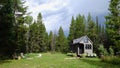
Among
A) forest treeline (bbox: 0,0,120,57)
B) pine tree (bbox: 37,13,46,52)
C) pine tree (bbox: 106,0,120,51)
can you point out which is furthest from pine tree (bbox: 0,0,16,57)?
pine tree (bbox: 37,13,46,52)

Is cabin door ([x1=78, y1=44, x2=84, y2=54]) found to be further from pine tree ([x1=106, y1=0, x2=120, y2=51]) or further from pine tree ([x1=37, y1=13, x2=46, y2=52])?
pine tree ([x1=37, y1=13, x2=46, y2=52])

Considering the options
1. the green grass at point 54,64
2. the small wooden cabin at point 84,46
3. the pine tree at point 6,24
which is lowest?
the green grass at point 54,64

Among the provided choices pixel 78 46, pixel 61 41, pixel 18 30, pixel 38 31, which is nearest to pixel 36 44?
pixel 38 31

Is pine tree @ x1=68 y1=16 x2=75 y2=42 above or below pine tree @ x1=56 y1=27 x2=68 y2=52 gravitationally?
above

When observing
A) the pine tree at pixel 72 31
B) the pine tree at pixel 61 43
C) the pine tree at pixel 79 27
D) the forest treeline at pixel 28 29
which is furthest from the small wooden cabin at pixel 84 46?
the pine tree at pixel 61 43

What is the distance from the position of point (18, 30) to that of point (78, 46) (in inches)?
823

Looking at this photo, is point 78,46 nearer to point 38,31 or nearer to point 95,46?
point 95,46

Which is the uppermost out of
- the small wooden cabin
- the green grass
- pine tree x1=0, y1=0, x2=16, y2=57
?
pine tree x1=0, y1=0, x2=16, y2=57

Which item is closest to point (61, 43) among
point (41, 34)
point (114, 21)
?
point (41, 34)

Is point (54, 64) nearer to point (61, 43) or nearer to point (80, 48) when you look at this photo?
point (80, 48)

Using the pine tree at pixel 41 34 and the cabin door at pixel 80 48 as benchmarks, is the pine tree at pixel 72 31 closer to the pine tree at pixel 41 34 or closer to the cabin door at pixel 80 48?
the pine tree at pixel 41 34

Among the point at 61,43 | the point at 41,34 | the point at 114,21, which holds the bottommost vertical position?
the point at 61,43

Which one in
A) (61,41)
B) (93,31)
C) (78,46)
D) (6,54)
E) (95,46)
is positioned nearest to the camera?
(6,54)

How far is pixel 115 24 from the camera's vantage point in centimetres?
3831
